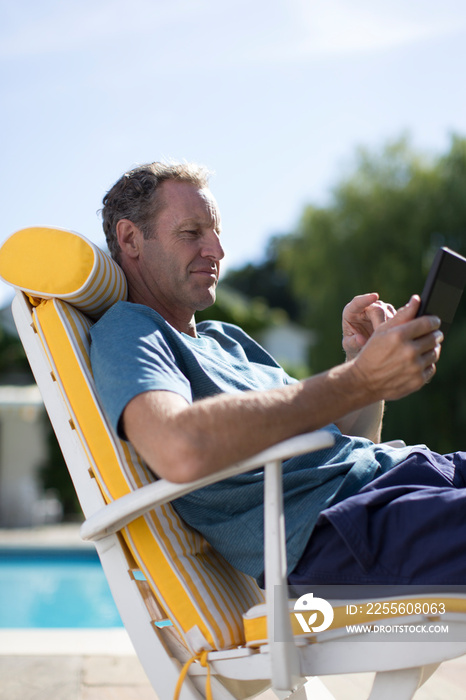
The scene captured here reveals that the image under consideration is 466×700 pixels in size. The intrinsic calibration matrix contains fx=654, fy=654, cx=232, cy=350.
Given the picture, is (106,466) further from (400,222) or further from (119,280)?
(400,222)

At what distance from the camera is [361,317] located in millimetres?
2055

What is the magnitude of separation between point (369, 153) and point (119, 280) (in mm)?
16099

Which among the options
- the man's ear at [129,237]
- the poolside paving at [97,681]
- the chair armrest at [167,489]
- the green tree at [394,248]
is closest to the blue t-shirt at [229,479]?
the chair armrest at [167,489]

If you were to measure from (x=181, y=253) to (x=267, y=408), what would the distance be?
0.83m

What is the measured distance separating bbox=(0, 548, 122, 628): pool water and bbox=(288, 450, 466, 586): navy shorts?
20.5 feet

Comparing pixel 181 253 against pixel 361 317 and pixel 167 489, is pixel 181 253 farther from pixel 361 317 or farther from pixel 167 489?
pixel 167 489

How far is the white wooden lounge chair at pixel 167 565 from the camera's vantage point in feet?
4.28

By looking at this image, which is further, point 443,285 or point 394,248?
point 394,248

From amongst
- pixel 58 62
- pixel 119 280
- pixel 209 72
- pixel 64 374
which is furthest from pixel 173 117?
pixel 64 374

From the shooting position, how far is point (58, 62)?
7.09 metres

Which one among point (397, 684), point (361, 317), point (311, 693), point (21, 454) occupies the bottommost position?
point (21, 454)

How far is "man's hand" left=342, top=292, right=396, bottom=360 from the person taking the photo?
6.38ft

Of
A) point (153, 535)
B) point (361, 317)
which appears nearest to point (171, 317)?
point (361, 317)

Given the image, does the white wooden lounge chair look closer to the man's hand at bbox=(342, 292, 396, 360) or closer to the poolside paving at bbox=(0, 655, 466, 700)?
the man's hand at bbox=(342, 292, 396, 360)
